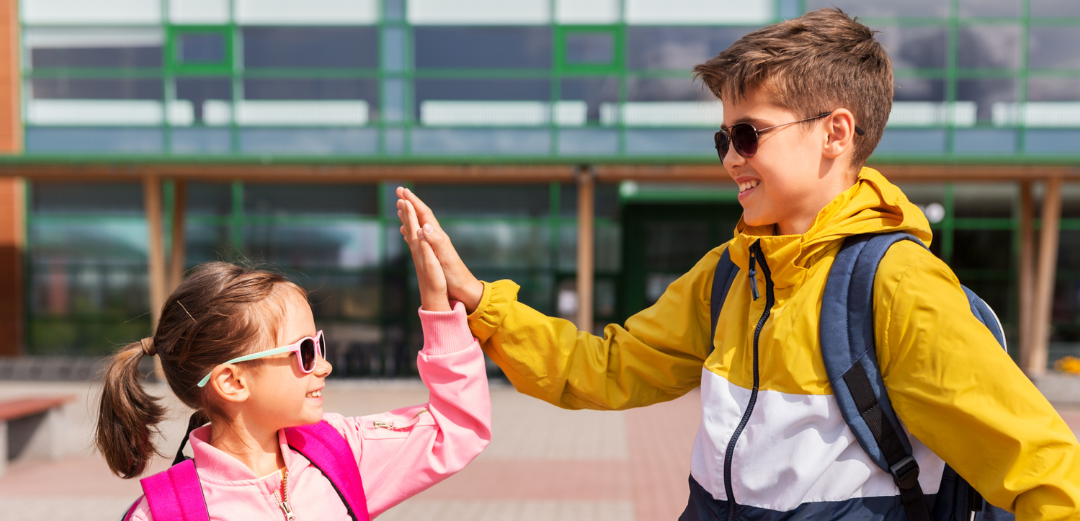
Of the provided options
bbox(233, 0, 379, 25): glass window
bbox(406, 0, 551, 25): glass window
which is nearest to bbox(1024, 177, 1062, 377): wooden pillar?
bbox(406, 0, 551, 25): glass window

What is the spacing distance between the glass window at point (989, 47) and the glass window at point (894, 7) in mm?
553

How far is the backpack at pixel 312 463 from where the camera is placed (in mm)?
1458

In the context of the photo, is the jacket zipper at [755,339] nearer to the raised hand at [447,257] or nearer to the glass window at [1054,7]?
the raised hand at [447,257]

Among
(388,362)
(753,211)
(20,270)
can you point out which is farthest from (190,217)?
(753,211)

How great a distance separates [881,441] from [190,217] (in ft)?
46.9

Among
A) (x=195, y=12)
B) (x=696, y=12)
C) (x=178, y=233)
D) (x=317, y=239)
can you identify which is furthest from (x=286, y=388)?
(x=195, y=12)

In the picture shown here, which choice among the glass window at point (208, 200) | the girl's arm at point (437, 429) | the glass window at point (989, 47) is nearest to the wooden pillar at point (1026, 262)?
the glass window at point (989, 47)

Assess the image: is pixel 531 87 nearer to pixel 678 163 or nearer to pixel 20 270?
pixel 678 163

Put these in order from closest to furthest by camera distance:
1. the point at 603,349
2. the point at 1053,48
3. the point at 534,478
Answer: the point at 603,349 < the point at 534,478 < the point at 1053,48

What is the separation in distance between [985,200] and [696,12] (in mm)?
5970

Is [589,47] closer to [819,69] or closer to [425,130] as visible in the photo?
[425,130]

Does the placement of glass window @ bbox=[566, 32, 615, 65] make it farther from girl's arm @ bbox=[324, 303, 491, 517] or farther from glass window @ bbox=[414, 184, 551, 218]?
girl's arm @ bbox=[324, 303, 491, 517]

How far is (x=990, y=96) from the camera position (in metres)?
13.0

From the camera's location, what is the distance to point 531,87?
43.7 feet
